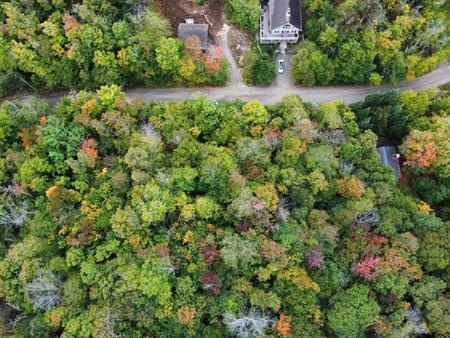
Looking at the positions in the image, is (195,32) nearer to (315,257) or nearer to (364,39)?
(364,39)

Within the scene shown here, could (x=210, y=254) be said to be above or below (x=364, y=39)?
below

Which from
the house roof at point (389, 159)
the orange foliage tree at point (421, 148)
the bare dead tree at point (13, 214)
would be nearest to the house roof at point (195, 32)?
the house roof at point (389, 159)

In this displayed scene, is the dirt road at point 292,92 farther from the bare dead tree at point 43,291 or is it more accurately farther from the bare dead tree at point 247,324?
the bare dead tree at point 247,324

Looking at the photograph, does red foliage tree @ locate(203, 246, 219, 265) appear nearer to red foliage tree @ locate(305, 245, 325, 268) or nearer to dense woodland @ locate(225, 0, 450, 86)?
red foliage tree @ locate(305, 245, 325, 268)

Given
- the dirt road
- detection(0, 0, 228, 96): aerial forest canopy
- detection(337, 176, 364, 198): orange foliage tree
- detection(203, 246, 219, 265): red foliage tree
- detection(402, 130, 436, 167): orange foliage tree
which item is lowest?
detection(203, 246, 219, 265): red foliage tree

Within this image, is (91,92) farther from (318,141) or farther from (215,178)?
(318,141)

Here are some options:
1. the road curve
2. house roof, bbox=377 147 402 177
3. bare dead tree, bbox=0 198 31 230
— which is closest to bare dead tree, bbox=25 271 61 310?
bare dead tree, bbox=0 198 31 230

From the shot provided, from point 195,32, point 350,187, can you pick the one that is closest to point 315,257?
point 350,187
